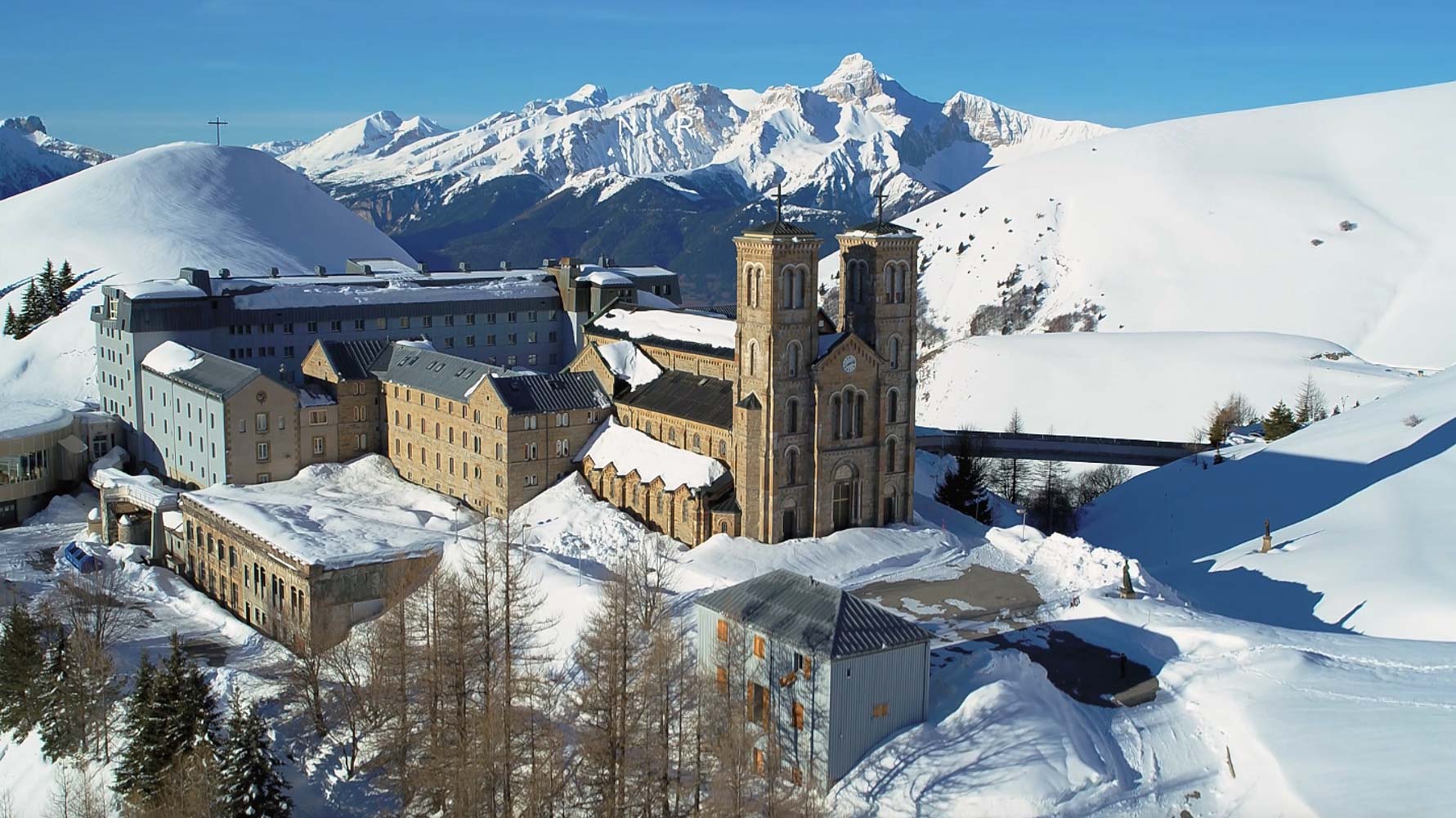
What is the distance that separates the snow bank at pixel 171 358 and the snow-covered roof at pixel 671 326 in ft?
80.2

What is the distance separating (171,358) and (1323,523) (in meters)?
66.2

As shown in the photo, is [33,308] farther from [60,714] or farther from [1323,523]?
[1323,523]

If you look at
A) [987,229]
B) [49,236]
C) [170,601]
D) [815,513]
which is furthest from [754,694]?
[987,229]

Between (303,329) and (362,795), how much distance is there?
50.4 metres

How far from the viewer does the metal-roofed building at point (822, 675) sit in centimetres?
4069

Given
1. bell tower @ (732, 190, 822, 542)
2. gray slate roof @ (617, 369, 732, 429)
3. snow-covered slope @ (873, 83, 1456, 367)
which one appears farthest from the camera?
snow-covered slope @ (873, 83, 1456, 367)

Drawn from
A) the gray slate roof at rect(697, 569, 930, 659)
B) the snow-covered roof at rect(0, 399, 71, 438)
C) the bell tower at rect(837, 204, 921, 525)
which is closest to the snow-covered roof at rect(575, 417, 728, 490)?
the bell tower at rect(837, 204, 921, 525)

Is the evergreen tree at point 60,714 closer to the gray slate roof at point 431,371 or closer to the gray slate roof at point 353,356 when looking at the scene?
the gray slate roof at point 431,371

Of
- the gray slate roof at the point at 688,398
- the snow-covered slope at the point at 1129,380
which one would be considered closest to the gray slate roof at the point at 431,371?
the gray slate roof at the point at 688,398

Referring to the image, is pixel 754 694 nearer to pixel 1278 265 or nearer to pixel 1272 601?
pixel 1272 601

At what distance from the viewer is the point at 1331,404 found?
10731 cm

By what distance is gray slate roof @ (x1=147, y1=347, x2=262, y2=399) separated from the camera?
76125 mm

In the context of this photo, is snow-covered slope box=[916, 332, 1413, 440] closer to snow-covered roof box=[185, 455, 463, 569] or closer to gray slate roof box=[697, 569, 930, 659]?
snow-covered roof box=[185, 455, 463, 569]

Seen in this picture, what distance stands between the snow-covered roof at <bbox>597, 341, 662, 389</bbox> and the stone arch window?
12118 mm
